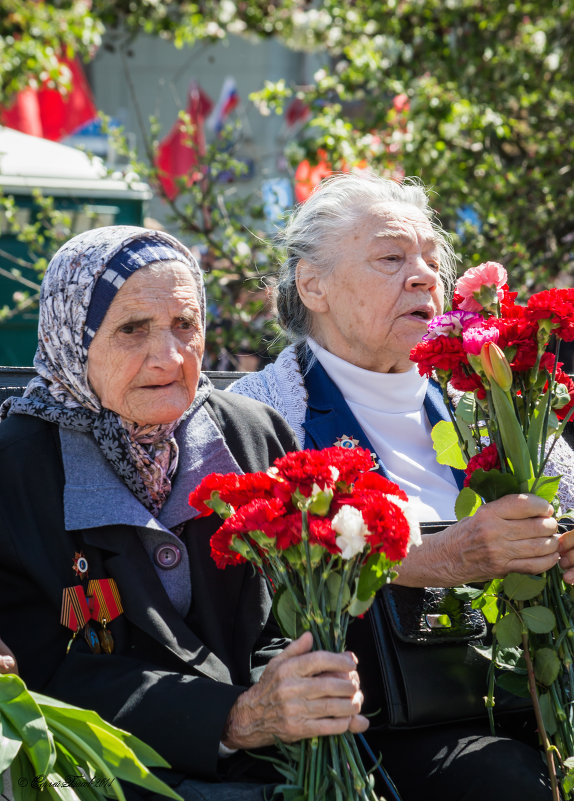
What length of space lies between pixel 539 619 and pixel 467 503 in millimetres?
324

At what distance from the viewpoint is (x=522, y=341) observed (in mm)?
2234

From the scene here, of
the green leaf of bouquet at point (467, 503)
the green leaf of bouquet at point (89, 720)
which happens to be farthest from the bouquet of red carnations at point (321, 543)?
the green leaf of bouquet at point (467, 503)

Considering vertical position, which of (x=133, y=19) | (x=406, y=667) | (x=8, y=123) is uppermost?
(x=133, y=19)

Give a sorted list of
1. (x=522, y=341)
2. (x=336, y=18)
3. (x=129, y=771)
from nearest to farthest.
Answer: (x=129, y=771) → (x=522, y=341) → (x=336, y=18)

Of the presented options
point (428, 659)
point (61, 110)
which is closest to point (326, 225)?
point (428, 659)

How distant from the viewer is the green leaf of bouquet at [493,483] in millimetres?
2225

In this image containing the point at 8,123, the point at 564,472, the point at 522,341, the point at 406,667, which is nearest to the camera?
the point at 522,341

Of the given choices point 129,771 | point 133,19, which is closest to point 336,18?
point 133,19

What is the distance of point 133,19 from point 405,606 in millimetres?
7691

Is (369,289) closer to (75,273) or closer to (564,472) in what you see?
(564,472)

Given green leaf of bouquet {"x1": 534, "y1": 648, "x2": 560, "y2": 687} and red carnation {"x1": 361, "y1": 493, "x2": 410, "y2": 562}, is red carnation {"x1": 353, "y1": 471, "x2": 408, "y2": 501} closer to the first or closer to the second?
red carnation {"x1": 361, "y1": 493, "x2": 410, "y2": 562}

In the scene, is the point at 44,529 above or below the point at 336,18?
below

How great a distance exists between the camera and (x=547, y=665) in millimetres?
2193

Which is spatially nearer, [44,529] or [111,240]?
[44,529]
